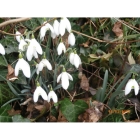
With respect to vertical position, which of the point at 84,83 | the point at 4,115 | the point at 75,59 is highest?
the point at 75,59

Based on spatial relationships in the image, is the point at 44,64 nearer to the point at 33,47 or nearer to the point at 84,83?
the point at 33,47

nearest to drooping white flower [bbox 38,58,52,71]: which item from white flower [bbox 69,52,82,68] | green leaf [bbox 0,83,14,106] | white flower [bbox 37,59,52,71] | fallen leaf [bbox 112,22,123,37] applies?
white flower [bbox 37,59,52,71]

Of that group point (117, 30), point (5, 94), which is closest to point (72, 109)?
point (5, 94)

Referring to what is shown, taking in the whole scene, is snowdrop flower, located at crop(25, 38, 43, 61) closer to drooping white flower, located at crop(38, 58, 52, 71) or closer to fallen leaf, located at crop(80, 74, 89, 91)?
drooping white flower, located at crop(38, 58, 52, 71)

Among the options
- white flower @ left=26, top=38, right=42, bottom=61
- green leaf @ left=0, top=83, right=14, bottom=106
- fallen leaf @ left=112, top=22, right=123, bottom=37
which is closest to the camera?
white flower @ left=26, top=38, right=42, bottom=61

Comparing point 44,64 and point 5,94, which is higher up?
point 44,64

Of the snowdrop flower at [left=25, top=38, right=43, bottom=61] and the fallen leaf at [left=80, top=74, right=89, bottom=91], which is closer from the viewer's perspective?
the snowdrop flower at [left=25, top=38, right=43, bottom=61]
